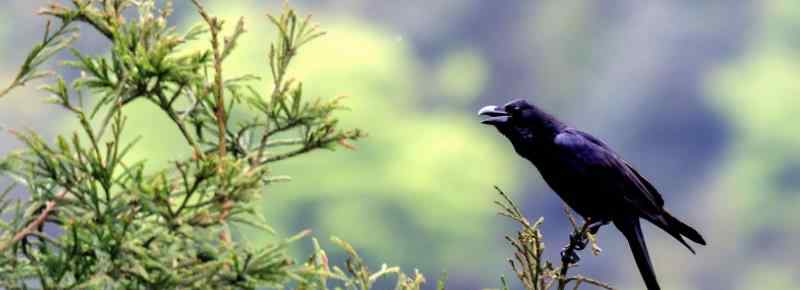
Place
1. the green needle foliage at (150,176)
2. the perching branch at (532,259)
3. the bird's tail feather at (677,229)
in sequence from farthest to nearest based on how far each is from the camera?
the bird's tail feather at (677,229), the perching branch at (532,259), the green needle foliage at (150,176)

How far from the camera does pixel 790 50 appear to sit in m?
97.2

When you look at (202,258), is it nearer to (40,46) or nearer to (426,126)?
(40,46)

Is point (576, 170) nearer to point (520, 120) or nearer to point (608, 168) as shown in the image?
point (608, 168)

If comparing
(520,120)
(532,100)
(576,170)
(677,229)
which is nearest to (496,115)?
(520,120)

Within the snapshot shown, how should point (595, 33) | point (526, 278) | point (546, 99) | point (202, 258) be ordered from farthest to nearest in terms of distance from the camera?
point (595, 33), point (546, 99), point (526, 278), point (202, 258)

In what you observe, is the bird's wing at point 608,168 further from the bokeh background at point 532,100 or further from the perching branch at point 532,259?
the bokeh background at point 532,100

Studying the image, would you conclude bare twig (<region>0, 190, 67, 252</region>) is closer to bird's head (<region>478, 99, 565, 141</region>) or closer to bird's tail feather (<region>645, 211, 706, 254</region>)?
bird's tail feather (<region>645, 211, 706, 254</region>)

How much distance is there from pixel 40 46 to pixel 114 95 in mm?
252

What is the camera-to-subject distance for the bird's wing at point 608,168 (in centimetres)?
638

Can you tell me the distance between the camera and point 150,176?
11.3ft

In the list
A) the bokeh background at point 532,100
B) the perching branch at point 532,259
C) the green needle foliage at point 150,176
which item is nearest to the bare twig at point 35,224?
the green needle foliage at point 150,176

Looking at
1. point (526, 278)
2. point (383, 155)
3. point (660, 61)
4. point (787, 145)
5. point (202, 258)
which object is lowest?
point (202, 258)

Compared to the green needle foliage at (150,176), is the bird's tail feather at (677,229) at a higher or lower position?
higher

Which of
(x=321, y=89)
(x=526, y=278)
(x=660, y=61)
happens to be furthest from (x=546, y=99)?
(x=526, y=278)
